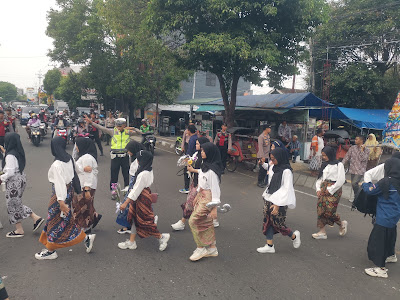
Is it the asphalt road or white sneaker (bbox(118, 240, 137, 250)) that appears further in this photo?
white sneaker (bbox(118, 240, 137, 250))

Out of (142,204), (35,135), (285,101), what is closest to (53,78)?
(35,135)

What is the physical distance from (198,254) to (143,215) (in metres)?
0.91

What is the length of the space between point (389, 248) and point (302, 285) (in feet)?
4.58

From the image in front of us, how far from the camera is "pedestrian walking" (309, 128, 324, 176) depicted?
10000mm

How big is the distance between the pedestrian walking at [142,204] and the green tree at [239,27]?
6.44 metres

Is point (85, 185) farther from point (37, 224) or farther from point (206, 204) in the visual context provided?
point (206, 204)

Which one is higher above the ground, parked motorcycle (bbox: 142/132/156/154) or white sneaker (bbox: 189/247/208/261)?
parked motorcycle (bbox: 142/132/156/154)

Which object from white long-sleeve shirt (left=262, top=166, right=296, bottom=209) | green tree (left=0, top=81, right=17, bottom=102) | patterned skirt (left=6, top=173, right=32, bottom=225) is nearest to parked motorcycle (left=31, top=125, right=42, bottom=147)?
patterned skirt (left=6, top=173, right=32, bottom=225)

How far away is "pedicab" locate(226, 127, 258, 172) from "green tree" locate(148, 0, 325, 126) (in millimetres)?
2261

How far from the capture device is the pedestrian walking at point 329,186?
487 centimetres

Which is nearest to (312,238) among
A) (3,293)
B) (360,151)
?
(360,151)

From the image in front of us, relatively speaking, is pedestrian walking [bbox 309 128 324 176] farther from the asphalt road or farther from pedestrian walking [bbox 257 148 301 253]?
pedestrian walking [bbox 257 148 301 253]

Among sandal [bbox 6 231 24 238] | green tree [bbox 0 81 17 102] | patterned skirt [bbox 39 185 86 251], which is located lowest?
sandal [bbox 6 231 24 238]

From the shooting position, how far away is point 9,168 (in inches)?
184
